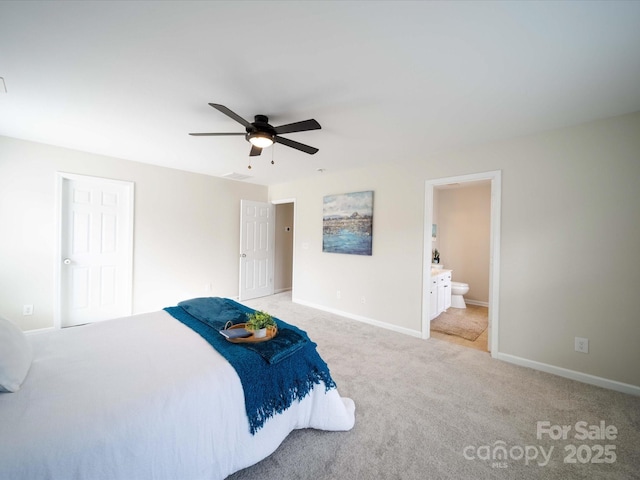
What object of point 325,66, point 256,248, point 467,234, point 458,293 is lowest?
point 458,293

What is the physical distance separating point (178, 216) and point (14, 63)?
108 inches

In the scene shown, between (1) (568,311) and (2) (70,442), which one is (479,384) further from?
(2) (70,442)

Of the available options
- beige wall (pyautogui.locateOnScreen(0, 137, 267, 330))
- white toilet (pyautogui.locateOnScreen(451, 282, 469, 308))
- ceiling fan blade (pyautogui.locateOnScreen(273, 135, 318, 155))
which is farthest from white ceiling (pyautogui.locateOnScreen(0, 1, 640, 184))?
white toilet (pyautogui.locateOnScreen(451, 282, 469, 308))

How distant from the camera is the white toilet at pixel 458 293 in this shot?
4.61 m

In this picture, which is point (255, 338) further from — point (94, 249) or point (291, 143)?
point (94, 249)

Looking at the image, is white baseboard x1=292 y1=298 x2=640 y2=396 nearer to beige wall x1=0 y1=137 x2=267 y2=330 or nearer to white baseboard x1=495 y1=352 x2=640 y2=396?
white baseboard x1=495 y1=352 x2=640 y2=396

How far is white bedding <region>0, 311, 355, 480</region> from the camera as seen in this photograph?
91 centimetres

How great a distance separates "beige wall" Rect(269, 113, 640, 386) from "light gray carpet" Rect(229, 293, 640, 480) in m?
0.39

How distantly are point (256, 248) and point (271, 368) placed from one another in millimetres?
3956

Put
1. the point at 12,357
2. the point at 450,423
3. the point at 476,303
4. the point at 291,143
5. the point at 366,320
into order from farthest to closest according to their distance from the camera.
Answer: the point at 476,303
the point at 366,320
the point at 291,143
the point at 450,423
the point at 12,357

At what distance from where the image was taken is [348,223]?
13.3 feet

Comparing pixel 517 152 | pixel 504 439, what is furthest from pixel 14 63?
pixel 517 152

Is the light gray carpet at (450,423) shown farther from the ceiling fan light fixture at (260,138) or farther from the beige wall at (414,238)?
the ceiling fan light fixture at (260,138)

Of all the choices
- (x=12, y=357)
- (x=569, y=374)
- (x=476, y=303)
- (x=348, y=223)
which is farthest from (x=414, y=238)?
(x=12, y=357)
